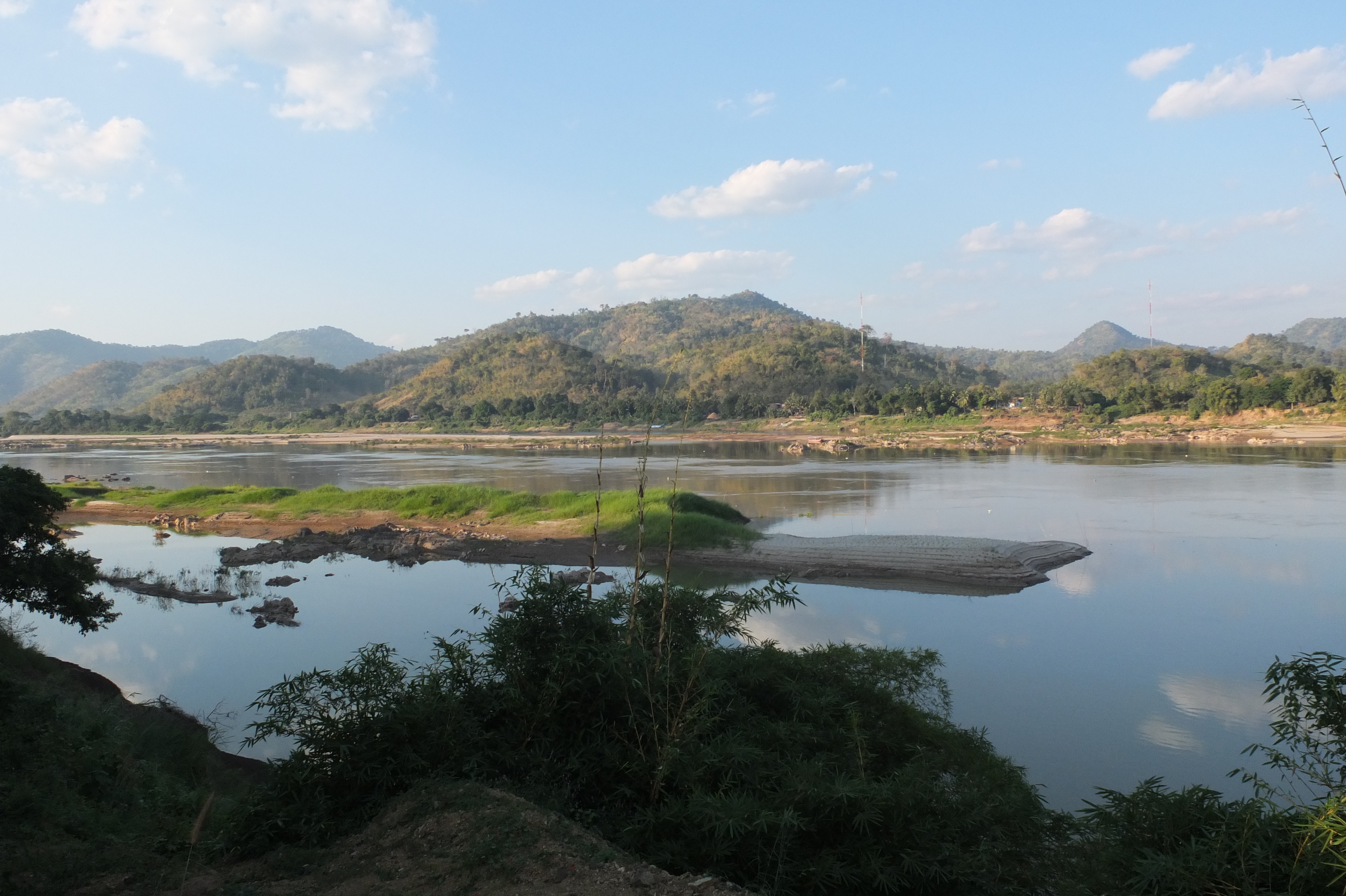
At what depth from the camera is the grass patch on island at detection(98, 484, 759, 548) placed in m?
21.6

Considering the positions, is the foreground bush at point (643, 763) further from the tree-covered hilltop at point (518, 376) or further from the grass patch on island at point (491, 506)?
the tree-covered hilltop at point (518, 376)

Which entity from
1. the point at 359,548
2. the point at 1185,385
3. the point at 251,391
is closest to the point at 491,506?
the point at 359,548

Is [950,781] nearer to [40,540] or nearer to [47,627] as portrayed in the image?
[40,540]

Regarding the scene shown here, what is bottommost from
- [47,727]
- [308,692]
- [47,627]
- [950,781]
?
[47,627]

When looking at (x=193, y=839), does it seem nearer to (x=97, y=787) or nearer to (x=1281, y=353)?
(x=97, y=787)

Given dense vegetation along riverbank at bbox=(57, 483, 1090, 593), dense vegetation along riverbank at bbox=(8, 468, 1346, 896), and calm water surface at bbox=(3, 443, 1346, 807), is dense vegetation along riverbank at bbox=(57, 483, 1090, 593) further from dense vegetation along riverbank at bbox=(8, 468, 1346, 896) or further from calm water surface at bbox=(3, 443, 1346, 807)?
dense vegetation along riverbank at bbox=(8, 468, 1346, 896)

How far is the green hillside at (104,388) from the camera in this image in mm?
160500

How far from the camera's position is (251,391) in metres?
131

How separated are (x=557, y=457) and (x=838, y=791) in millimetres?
54796

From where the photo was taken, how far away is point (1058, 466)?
4256 cm

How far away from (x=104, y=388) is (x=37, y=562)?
655ft

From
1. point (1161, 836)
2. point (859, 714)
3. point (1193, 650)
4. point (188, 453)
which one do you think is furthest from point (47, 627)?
point (188, 453)

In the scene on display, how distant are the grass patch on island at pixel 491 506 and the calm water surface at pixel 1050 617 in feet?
9.76

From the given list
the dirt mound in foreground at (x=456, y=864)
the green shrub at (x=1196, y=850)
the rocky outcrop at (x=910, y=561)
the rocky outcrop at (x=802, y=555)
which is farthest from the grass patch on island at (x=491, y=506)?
the green shrub at (x=1196, y=850)
